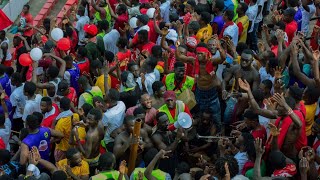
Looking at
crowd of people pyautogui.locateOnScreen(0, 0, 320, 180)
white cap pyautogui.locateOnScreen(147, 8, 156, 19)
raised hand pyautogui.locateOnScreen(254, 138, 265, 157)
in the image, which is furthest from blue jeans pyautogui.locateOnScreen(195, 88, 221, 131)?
white cap pyautogui.locateOnScreen(147, 8, 156, 19)

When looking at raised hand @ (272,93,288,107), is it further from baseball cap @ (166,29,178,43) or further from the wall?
the wall

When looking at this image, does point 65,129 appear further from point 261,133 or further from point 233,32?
point 233,32

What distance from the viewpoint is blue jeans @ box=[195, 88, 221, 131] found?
9172 millimetres

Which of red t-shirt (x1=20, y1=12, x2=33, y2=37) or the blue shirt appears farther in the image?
red t-shirt (x1=20, y1=12, x2=33, y2=37)

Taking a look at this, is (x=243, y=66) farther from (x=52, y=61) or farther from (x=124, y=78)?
(x=52, y=61)

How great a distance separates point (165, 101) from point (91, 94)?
1111 mm

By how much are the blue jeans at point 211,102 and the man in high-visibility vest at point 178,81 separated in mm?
A: 254

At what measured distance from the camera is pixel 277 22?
10898mm

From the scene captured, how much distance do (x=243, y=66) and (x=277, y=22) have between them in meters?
1.83

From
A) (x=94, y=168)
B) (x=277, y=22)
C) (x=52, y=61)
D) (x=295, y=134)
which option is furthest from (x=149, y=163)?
(x=277, y=22)

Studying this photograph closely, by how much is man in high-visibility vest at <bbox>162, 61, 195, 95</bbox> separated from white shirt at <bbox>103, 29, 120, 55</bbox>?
2.02m

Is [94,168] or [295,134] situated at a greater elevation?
[295,134]

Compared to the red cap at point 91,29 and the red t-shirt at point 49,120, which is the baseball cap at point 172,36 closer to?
the red cap at point 91,29

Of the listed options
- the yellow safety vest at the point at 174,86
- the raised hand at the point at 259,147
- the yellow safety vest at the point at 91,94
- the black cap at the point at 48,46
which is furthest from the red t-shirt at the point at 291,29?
the raised hand at the point at 259,147
